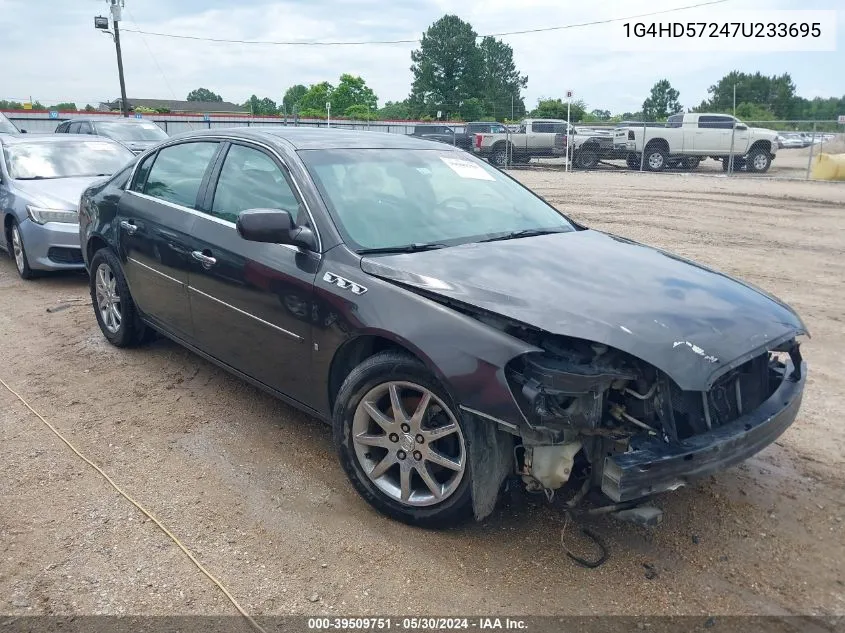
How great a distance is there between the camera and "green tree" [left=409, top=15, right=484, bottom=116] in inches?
3250

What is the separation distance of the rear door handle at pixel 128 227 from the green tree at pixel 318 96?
301ft

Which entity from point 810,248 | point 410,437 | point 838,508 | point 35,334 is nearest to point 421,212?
point 410,437

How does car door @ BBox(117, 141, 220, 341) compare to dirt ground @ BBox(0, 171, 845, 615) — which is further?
car door @ BBox(117, 141, 220, 341)

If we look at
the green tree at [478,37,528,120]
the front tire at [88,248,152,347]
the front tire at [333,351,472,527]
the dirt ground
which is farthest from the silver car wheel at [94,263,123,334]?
the green tree at [478,37,528,120]

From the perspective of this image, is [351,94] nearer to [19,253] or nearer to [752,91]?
[752,91]

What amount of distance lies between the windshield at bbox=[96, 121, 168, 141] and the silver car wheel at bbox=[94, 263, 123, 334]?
474 inches

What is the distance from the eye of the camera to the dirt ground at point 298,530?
8.95 ft

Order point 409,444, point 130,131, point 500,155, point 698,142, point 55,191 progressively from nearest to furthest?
point 409,444, point 55,191, point 130,131, point 698,142, point 500,155

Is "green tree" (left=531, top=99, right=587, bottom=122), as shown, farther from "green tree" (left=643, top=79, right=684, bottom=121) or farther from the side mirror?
the side mirror

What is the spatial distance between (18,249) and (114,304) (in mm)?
3279

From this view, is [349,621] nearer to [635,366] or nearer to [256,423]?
[635,366]

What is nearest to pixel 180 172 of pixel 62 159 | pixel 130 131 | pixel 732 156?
pixel 62 159

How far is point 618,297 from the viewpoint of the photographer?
2.96 meters

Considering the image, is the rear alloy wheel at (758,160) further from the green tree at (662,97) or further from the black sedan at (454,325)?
the green tree at (662,97)
